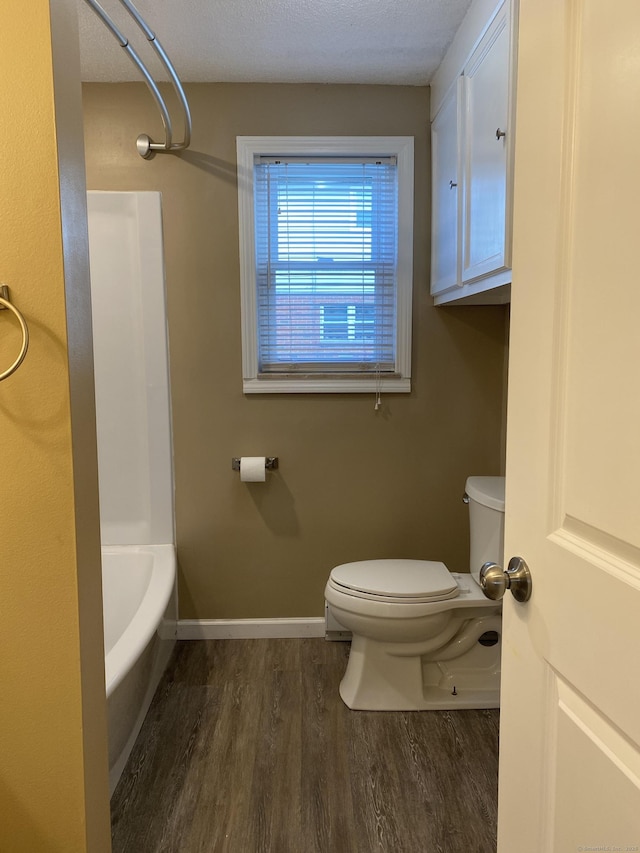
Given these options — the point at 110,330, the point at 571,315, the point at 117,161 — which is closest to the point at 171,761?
the point at 110,330

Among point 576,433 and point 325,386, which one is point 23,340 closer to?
point 576,433

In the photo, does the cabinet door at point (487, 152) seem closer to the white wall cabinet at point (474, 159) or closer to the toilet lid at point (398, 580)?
the white wall cabinet at point (474, 159)

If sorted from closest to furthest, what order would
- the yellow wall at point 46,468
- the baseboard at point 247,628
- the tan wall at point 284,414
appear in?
the yellow wall at point 46,468
the tan wall at point 284,414
the baseboard at point 247,628

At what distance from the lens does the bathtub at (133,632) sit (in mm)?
1703

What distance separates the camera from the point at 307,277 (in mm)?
2570

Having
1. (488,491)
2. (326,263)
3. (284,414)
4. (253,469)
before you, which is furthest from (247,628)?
(326,263)

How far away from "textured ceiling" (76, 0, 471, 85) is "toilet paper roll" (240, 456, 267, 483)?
157cm

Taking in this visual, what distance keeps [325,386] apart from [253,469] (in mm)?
477

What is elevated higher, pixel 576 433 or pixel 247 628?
pixel 576 433

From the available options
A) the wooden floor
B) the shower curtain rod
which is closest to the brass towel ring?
the shower curtain rod

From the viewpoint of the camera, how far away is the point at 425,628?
2119 mm

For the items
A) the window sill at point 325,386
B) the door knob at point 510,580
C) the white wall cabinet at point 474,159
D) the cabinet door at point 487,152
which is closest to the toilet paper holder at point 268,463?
the window sill at point 325,386

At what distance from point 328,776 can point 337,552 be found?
1002 millimetres

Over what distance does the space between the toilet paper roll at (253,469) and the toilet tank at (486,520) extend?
859mm
